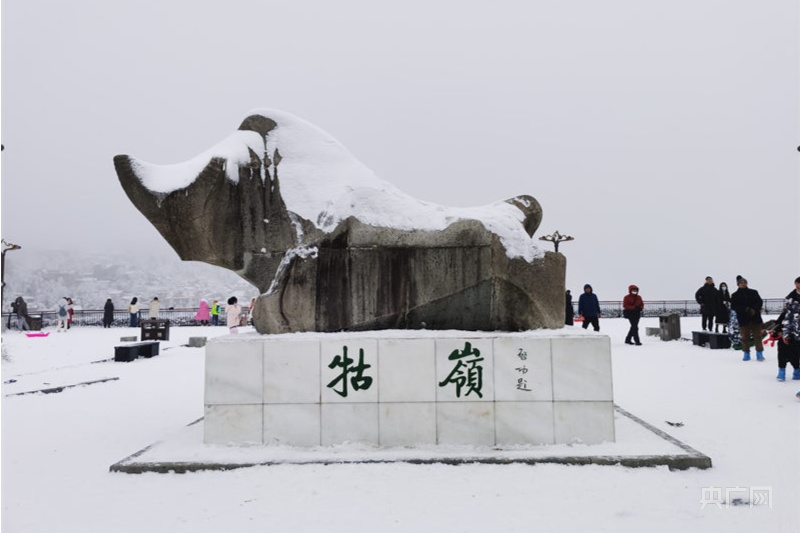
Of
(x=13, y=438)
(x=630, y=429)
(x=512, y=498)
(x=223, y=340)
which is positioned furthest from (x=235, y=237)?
(x=630, y=429)

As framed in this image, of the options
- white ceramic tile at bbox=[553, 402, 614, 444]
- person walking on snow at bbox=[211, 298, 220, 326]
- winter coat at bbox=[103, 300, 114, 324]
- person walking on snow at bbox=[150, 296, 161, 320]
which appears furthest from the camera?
person walking on snow at bbox=[211, 298, 220, 326]

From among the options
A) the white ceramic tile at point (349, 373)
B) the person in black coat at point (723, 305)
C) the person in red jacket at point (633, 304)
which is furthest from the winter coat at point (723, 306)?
the white ceramic tile at point (349, 373)

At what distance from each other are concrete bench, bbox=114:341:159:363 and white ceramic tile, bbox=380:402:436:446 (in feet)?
31.8

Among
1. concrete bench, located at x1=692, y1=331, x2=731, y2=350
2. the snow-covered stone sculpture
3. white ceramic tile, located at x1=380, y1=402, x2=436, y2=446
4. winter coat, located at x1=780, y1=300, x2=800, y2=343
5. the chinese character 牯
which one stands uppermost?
the snow-covered stone sculpture

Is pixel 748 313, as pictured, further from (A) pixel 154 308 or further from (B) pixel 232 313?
(A) pixel 154 308

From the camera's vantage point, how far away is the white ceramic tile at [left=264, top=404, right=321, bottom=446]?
507 centimetres

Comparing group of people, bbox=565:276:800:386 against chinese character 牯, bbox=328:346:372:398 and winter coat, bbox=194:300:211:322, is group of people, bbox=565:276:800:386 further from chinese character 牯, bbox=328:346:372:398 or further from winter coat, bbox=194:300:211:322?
winter coat, bbox=194:300:211:322

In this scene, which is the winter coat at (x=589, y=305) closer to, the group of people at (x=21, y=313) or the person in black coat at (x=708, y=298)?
the person in black coat at (x=708, y=298)

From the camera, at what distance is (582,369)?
16.8 feet

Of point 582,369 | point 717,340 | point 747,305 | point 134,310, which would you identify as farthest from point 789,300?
point 134,310

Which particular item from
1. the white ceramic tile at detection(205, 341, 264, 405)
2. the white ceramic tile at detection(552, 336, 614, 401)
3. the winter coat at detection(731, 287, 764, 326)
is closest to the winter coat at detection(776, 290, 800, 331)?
the winter coat at detection(731, 287, 764, 326)

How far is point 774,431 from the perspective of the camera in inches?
223

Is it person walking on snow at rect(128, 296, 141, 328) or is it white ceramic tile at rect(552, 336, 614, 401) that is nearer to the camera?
white ceramic tile at rect(552, 336, 614, 401)

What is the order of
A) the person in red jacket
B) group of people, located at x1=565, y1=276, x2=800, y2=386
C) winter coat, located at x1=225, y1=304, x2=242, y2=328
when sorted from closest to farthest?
group of people, located at x1=565, y1=276, x2=800, y2=386, the person in red jacket, winter coat, located at x1=225, y1=304, x2=242, y2=328
